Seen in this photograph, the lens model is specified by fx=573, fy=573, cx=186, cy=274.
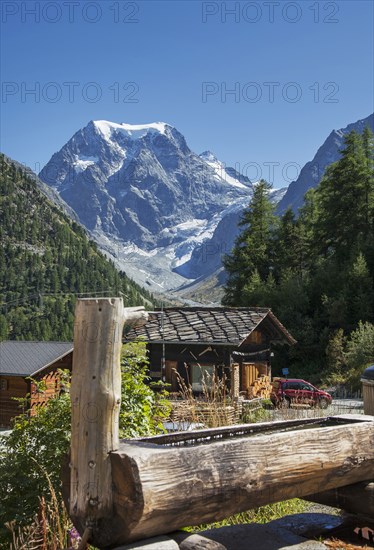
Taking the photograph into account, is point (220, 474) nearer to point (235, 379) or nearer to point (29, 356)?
point (235, 379)

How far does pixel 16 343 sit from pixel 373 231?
78.0 ft

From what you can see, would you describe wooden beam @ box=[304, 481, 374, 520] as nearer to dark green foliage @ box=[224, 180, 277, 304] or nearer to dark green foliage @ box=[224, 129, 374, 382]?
dark green foliage @ box=[224, 129, 374, 382]

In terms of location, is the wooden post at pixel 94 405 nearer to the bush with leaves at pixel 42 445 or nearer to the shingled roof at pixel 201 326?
the bush with leaves at pixel 42 445

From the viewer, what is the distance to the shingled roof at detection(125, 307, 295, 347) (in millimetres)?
22875

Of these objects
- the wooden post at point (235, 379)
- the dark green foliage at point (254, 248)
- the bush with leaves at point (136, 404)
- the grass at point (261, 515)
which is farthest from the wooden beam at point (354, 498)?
the dark green foliage at point (254, 248)

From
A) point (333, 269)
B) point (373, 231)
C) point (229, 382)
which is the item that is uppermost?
point (373, 231)

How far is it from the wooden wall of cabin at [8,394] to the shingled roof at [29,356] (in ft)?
2.08

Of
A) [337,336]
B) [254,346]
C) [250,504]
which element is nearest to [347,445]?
[250,504]

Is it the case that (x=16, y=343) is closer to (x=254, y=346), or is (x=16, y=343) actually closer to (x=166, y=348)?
(x=166, y=348)

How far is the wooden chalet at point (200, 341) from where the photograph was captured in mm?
22922

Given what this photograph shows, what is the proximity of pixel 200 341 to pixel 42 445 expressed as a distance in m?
17.0

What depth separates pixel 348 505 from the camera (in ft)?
17.3

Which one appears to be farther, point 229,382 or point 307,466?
point 229,382

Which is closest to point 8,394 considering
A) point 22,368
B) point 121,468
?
point 22,368
